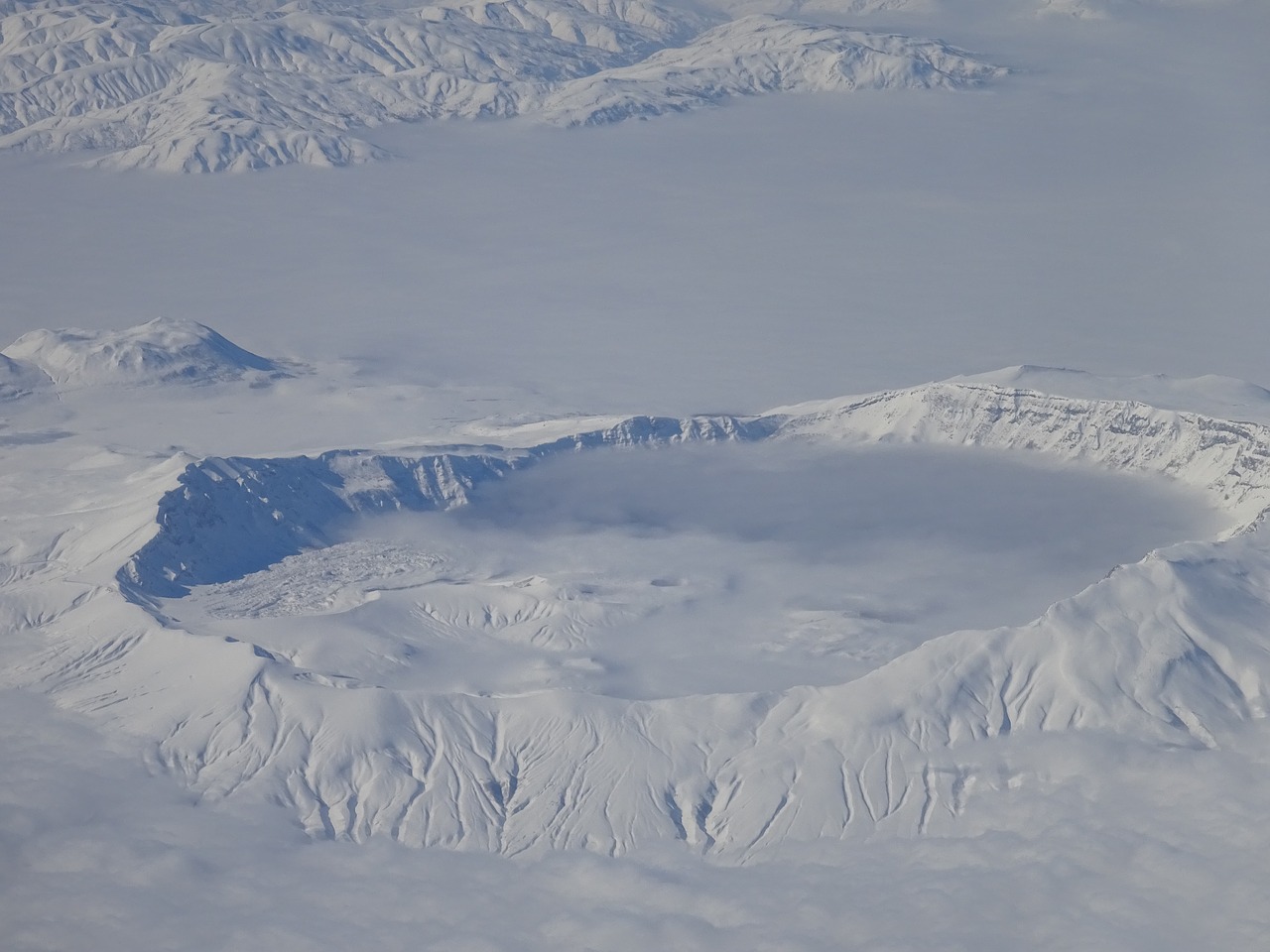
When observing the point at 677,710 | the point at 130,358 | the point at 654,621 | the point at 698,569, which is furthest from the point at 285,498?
the point at 130,358

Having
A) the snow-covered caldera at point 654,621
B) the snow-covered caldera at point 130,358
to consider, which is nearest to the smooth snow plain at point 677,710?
the snow-covered caldera at point 654,621

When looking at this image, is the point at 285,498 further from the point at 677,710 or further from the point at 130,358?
the point at 130,358

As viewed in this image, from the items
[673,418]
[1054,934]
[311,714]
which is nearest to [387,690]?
[311,714]

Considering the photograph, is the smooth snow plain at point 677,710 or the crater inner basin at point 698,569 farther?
the crater inner basin at point 698,569

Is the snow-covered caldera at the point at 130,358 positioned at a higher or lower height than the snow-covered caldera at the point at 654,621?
lower

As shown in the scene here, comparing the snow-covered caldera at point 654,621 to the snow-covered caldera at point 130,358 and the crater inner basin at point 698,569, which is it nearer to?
the crater inner basin at point 698,569

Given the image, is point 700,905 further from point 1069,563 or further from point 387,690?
point 1069,563

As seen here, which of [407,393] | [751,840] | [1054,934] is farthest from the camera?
[407,393]
